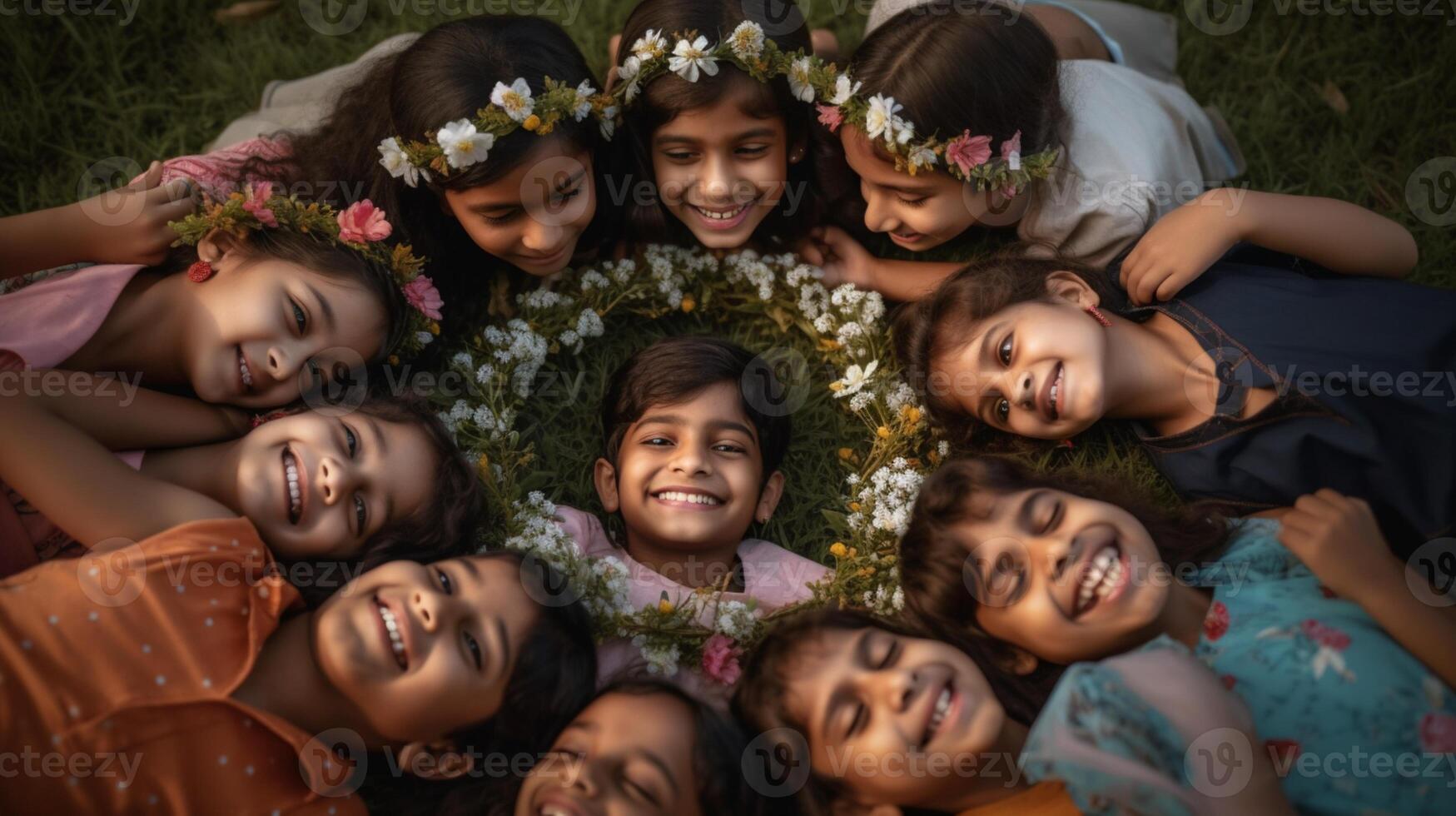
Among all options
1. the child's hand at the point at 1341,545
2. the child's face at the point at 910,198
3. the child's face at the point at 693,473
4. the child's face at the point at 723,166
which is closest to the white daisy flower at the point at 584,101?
the child's face at the point at 723,166

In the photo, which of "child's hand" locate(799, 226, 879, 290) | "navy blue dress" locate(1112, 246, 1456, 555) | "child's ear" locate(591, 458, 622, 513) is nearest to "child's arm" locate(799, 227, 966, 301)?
"child's hand" locate(799, 226, 879, 290)

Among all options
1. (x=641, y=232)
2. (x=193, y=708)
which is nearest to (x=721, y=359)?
(x=641, y=232)

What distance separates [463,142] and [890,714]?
223 centimetres

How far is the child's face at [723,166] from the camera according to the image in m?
3.72

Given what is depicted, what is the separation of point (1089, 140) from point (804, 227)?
1155 millimetres

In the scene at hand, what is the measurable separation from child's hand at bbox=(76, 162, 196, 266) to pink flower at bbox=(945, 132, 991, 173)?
268cm

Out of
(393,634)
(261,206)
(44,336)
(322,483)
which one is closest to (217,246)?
(261,206)

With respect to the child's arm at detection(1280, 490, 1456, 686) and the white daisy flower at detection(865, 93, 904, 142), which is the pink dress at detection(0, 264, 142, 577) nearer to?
the white daisy flower at detection(865, 93, 904, 142)

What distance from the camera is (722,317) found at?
4.39 metres

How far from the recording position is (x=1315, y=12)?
4742mm

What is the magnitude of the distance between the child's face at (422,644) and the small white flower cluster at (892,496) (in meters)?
1.31

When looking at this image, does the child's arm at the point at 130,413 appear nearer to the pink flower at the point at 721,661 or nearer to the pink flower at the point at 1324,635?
the pink flower at the point at 721,661

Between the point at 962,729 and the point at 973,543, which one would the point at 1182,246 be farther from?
the point at 962,729

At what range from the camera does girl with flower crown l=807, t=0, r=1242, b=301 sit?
3650mm
